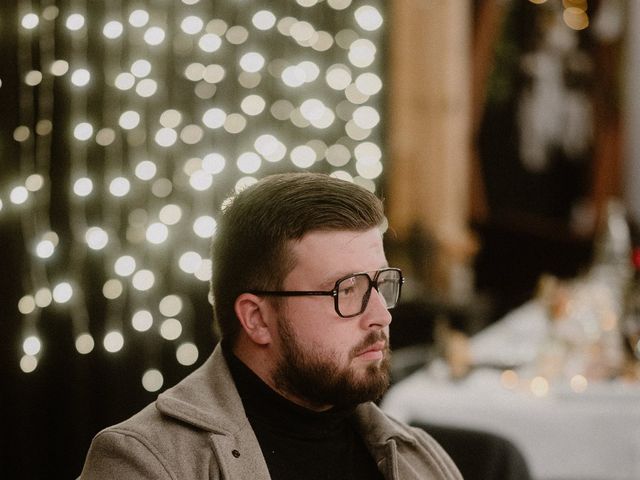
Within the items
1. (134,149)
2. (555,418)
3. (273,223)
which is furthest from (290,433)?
(134,149)

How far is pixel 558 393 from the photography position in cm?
284

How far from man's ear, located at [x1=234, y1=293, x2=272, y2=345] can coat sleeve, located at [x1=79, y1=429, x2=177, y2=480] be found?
0.89 feet

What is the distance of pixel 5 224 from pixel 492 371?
1.63 metres

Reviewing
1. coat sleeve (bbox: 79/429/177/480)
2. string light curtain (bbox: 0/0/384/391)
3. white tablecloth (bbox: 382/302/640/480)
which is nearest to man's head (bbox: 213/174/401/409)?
coat sleeve (bbox: 79/429/177/480)

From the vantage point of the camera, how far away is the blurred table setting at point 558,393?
2.74 meters

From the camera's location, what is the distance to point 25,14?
263 centimetres

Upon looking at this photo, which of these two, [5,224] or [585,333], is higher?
[5,224]

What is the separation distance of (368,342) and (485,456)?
0.37 metres

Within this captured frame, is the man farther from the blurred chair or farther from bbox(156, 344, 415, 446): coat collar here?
the blurred chair

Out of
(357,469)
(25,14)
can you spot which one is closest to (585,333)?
(357,469)

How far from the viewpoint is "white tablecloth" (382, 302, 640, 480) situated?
2736 millimetres

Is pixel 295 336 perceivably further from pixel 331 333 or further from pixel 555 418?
pixel 555 418

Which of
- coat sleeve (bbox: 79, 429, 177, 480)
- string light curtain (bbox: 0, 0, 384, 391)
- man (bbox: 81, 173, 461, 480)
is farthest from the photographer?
string light curtain (bbox: 0, 0, 384, 391)

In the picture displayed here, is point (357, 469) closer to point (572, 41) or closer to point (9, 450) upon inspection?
point (9, 450)
